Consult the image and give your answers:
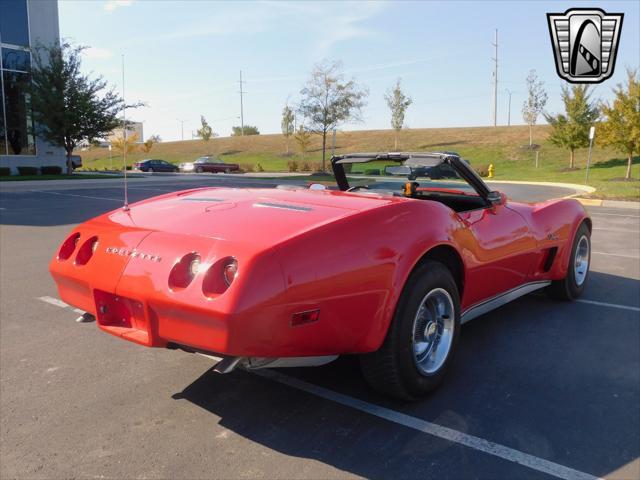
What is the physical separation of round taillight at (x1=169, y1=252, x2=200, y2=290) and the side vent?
3138 millimetres

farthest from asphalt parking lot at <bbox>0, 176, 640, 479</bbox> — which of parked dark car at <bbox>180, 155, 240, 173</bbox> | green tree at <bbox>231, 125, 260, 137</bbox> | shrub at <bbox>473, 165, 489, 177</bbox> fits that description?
green tree at <bbox>231, 125, 260, 137</bbox>

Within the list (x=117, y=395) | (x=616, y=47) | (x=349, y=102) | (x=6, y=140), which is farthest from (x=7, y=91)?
(x=117, y=395)

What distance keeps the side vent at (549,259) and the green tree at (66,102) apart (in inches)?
1008

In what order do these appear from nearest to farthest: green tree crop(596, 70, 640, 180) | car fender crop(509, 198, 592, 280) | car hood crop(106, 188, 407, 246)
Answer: car hood crop(106, 188, 407, 246), car fender crop(509, 198, 592, 280), green tree crop(596, 70, 640, 180)

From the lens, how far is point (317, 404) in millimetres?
3004

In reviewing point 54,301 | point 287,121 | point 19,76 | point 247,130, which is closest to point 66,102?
point 19,76

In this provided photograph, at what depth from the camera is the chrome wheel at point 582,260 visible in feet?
17.1

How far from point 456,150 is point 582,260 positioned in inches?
1931

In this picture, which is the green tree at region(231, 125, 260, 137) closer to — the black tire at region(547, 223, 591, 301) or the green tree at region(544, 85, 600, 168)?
the green tree at region(544, 85, 600, 168)

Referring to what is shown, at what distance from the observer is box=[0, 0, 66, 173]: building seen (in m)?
26.3

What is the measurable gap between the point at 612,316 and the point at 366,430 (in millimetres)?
3012

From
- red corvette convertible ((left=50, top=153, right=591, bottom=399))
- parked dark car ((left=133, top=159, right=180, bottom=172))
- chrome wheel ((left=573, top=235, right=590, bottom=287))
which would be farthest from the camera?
parked dark car ((left=133, top=159, right=180, bottom=172))

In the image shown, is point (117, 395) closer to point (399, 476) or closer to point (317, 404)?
point (317, 404)

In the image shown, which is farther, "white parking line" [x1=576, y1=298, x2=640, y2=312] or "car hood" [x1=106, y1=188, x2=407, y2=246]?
"white parking line" [x1=576, y1=298, x2=640, y2=312]
